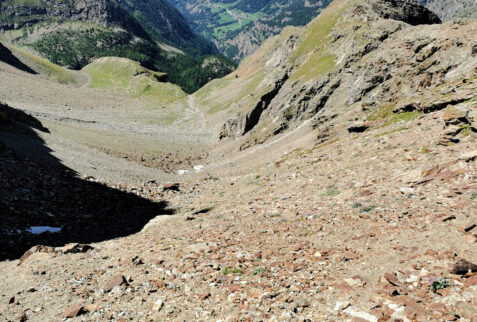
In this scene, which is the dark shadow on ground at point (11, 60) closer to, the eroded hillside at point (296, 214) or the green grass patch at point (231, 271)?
the eroded hillside at point (296, 214)

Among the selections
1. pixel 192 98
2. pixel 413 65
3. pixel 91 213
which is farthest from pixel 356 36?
pixel 192 98

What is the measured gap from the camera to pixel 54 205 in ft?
78.4

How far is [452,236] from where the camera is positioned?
990 centimetres

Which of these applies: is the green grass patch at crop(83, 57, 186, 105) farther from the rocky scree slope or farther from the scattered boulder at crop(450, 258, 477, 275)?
the scattered boulder at crop(450, 258, 477, 275)

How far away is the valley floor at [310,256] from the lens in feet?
27.2

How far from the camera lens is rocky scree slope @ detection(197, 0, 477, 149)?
28.0 metres

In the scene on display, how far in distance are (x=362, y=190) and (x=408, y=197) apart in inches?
111

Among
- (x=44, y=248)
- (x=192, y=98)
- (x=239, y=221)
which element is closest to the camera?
(x=44, y=248)

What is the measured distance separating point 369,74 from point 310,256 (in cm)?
3417

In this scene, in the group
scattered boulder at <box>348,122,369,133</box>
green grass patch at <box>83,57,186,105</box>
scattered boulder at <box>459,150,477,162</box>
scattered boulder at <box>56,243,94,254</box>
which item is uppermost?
green grass patch at <box>83,57,186,105</box>

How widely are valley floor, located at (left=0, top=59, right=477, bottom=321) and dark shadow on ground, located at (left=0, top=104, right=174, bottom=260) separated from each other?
327 cm

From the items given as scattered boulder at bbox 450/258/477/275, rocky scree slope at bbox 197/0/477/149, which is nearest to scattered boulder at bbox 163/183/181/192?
rocky scree slope at bbox 197/0/477/149

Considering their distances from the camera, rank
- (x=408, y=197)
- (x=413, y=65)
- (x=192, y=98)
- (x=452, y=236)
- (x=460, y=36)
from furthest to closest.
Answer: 1. (x=192, y=98)
2. (x=413, y=65)
3. (x=460, y=36)
4. (x=408, y=197)
5. (x=452, y=236)

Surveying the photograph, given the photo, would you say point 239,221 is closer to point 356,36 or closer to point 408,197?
point 408,197
